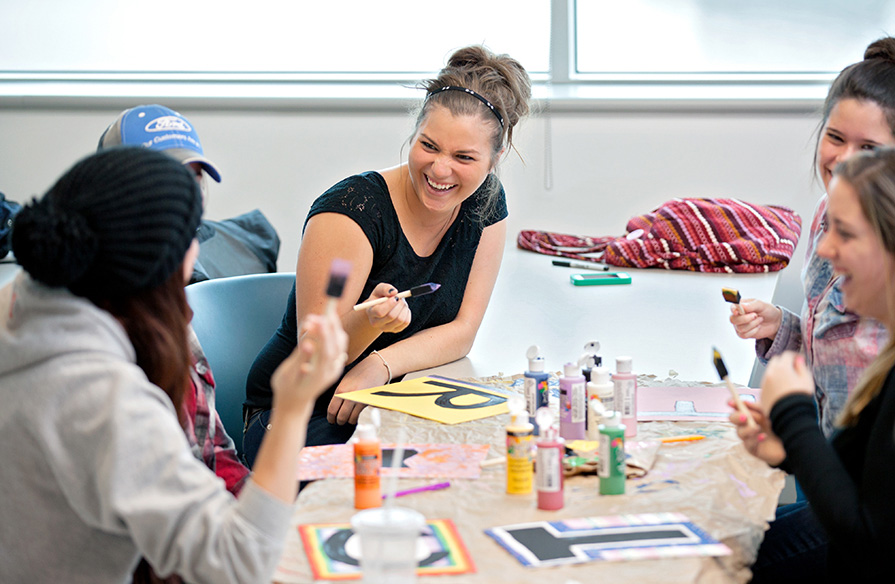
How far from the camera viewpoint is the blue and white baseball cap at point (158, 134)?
61.0 inches

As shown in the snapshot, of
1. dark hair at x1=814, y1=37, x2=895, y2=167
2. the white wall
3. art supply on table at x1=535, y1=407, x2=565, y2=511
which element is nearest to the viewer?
art supply on table at x1=535, y1=407, x2=565, y2=511

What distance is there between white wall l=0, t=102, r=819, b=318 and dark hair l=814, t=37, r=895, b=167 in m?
2.03

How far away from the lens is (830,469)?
3.27ft

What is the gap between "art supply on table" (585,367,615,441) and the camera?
136 cm

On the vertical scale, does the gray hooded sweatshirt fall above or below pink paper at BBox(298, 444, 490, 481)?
above

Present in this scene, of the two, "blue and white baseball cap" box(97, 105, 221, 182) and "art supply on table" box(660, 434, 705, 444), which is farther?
"blue and white baseball cap" box(97, 105, 221, 182)

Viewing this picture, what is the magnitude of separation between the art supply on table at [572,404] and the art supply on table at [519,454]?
8.5 inches

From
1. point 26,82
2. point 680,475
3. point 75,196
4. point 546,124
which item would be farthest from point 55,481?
point 26,82

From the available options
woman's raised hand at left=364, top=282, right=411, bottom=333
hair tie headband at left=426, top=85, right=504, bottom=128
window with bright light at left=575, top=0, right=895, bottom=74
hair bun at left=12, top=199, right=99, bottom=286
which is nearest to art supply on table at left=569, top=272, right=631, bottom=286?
hair tie headband at left=426, top=85, right=504, bottom=128

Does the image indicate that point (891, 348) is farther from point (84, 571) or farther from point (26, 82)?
point (26, 82)

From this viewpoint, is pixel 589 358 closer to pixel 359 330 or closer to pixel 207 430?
pixel 359 330

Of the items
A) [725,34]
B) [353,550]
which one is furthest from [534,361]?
[725,34]

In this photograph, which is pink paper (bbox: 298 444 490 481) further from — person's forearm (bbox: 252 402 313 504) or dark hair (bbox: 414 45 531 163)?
dark hair (bbox: 414 45 531 163)

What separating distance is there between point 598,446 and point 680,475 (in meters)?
0.15
